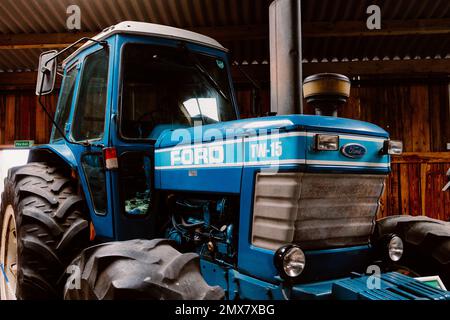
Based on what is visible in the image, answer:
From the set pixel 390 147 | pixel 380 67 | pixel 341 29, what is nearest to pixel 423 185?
pixel 380 67

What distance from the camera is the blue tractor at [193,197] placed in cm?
182

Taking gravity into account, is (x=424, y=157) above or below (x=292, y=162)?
above

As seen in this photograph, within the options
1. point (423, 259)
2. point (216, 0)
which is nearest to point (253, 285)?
point (423, 259)

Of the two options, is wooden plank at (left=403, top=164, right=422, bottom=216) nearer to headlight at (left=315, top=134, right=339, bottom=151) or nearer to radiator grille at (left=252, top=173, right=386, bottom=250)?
radiator grille at (left=252, top=173, right=386, bottom=250)

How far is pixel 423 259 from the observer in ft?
8.18

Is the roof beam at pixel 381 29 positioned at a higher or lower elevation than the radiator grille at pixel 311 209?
higher

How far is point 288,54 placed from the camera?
3369 millimetres

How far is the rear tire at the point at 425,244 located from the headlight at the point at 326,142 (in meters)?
0.74

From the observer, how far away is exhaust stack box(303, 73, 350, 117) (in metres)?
2.21

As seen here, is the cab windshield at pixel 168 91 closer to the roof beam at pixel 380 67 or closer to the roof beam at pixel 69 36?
the roof beam at pixel 69 36

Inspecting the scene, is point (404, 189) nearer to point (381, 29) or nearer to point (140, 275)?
point (381, 29)

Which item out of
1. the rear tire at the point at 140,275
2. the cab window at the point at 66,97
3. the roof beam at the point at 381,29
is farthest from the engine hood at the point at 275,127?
the roof beam at the point at 381,29

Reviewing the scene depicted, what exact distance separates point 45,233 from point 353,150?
71.4 inches
